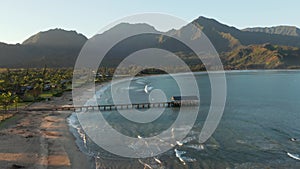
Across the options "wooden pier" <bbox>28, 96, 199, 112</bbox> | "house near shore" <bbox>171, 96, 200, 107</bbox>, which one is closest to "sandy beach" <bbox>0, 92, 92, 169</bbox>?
"wooden pier" <bbox>28, 96, 199, 112</bbox>

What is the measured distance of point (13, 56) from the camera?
194750mm

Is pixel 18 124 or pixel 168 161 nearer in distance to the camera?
pixel 168 161

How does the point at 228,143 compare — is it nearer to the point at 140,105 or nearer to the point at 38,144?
the point at 38,144

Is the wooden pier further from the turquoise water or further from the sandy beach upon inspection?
the sandy beach

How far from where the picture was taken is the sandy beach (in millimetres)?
24562

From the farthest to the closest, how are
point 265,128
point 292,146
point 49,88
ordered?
point 49,88, point 265,128, point 292,146

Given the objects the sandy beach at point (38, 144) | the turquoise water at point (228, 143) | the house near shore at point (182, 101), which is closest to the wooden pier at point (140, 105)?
the house near shore at point (182, 101)

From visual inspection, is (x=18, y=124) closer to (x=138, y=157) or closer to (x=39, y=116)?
(x=39, y=116)

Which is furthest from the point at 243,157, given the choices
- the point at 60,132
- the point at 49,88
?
the point at 49,88

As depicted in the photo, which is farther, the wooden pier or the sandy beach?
the wooden pier

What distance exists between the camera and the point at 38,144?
1181 inches

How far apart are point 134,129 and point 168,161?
13372mm

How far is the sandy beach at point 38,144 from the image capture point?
2456 centimetres

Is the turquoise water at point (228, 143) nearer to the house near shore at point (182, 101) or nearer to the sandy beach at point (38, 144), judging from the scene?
the sandy beach at point (38, 144)
